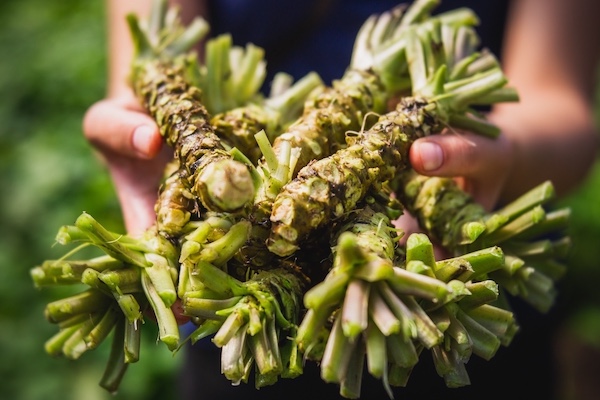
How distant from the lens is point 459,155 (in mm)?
1459

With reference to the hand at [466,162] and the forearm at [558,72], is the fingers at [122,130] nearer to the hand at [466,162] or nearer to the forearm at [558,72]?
the hand at [466,162]

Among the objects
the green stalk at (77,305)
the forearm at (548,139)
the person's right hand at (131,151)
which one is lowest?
the forearm at (548,139)

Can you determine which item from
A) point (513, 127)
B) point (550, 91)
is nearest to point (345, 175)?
point (513, 127)

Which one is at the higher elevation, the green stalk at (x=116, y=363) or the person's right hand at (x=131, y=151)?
the person's right hand at (x=131, y=151)

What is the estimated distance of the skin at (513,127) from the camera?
156cm

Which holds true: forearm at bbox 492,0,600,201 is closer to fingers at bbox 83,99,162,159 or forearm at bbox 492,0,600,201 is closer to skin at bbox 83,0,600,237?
skin at bbox 83,0,600,237

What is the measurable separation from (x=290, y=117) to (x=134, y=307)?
2.30 ft

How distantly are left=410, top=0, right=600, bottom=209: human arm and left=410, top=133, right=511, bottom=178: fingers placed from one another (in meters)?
0.20

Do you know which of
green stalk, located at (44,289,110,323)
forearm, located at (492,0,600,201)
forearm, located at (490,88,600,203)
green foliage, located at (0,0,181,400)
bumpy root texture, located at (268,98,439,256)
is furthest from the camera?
green foliage, located at (0,0,181,400)

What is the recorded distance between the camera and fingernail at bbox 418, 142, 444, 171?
54.9 inches

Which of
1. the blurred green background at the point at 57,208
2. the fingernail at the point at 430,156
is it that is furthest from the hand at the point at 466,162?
the blurred green background at the point at 57,208

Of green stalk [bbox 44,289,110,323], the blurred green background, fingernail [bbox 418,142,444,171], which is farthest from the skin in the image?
the blurred green background

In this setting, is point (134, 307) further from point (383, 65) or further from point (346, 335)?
point (383, 65)

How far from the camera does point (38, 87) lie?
4.68 m
